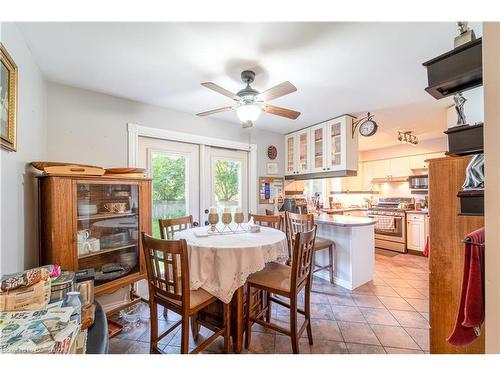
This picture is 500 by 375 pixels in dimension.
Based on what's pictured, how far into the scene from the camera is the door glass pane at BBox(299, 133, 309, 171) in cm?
371

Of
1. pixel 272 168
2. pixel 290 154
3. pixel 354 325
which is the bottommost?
pixel 354 325

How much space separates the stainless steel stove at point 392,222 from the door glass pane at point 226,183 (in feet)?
10.3

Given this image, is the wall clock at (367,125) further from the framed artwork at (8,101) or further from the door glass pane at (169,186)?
the framed artwork at (8,101)

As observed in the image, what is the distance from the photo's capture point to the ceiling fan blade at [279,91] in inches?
63.9

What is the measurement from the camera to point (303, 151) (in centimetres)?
375

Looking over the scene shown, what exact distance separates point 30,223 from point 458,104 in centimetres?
292

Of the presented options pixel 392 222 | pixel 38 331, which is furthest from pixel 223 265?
pixel 392 222

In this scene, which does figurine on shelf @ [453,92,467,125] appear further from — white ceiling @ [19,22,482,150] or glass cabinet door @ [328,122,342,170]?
glass cabinet door @ [328,122,342,170]

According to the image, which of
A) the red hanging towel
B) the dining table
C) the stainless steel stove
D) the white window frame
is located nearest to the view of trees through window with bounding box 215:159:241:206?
the white window frame

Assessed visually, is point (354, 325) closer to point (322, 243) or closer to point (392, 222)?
point (322, 243)

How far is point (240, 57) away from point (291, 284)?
1.75 metres

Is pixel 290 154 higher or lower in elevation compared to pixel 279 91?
lower

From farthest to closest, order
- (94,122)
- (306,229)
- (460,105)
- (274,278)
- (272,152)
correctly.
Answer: (272,152) < (306,229) < (94,122) < (274,278) < (460,105)

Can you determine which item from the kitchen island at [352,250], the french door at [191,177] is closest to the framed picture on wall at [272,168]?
the french door at [191,177]
